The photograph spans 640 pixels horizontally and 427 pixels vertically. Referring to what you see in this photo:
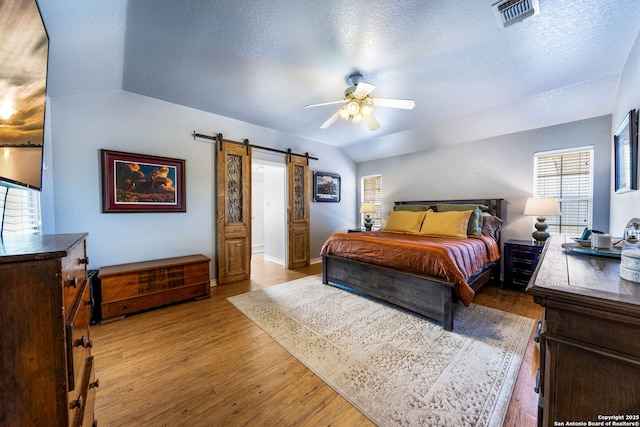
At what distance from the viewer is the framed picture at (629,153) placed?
1.81m

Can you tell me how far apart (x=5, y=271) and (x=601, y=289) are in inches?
71.8

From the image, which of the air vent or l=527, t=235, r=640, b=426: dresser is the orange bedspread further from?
the air vent

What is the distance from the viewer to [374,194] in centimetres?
588

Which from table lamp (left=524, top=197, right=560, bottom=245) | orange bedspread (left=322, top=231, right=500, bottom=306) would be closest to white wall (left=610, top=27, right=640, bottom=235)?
table lamp (left=524, top=197, right=560, bottom=245)

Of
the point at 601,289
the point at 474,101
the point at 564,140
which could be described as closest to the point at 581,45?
the point at 474,101

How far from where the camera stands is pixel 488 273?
10.9ft

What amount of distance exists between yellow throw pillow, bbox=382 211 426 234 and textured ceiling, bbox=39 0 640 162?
1.61m

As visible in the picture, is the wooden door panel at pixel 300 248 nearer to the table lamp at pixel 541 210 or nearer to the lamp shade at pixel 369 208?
the lamp shade at pixel 369 208

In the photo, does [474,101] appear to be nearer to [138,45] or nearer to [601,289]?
[601,289]

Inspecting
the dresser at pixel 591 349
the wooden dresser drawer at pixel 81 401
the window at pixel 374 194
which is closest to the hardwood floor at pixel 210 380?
the wooden dresser drawer at pixel 81 401

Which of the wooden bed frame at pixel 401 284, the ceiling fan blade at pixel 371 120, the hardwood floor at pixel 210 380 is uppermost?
the ceiling fan blade at pixel 371 120

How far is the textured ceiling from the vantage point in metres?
1.76

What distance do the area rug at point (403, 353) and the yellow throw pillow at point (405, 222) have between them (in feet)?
4.49

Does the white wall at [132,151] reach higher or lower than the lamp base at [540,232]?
higher
